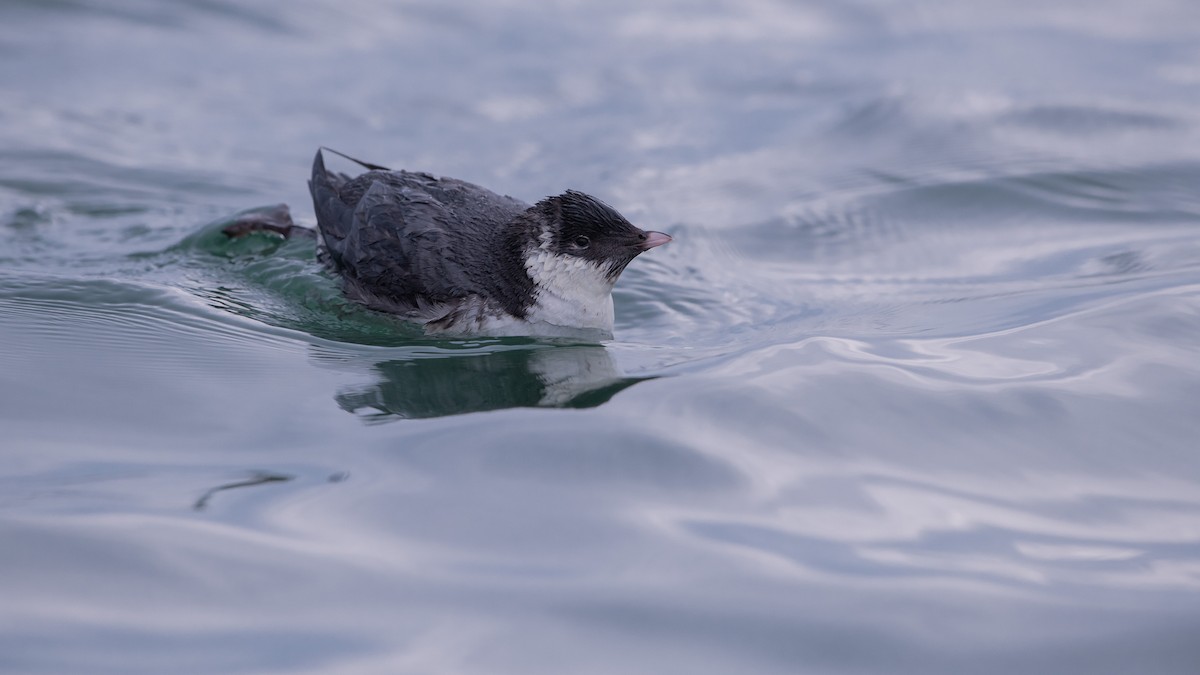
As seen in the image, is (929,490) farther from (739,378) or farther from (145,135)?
(145,135)

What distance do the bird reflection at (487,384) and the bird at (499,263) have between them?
0.42 metres

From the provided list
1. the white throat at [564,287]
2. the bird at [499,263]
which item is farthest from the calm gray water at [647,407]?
the white throat at [564,287]

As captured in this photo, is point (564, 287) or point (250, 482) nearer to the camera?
point (250, 482)

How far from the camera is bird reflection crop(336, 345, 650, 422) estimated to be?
217 inches

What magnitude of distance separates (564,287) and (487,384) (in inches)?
50.8

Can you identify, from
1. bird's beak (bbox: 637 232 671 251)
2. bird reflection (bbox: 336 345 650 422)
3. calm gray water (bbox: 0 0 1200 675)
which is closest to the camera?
calm gray water (bbox: 0 0 1200 675)

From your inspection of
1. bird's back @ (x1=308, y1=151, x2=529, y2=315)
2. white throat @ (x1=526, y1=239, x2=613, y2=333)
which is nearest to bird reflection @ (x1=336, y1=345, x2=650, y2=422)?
white throat @ (x1=526, y1=239, x2=613, y2=333)

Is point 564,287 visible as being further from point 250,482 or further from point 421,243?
point 250,482

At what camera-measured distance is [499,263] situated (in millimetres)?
7129

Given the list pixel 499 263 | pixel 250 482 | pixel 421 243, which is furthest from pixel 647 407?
pixel 421 243

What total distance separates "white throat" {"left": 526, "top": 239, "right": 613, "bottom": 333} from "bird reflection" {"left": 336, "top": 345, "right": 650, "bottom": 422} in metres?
0.40

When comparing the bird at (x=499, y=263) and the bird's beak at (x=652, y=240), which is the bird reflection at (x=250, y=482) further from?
the bird's beak at (x=652, y=240)

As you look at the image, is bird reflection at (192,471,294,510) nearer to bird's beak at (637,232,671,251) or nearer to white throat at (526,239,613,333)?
white throat at (526,239,613,333)

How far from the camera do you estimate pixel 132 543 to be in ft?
13.5
